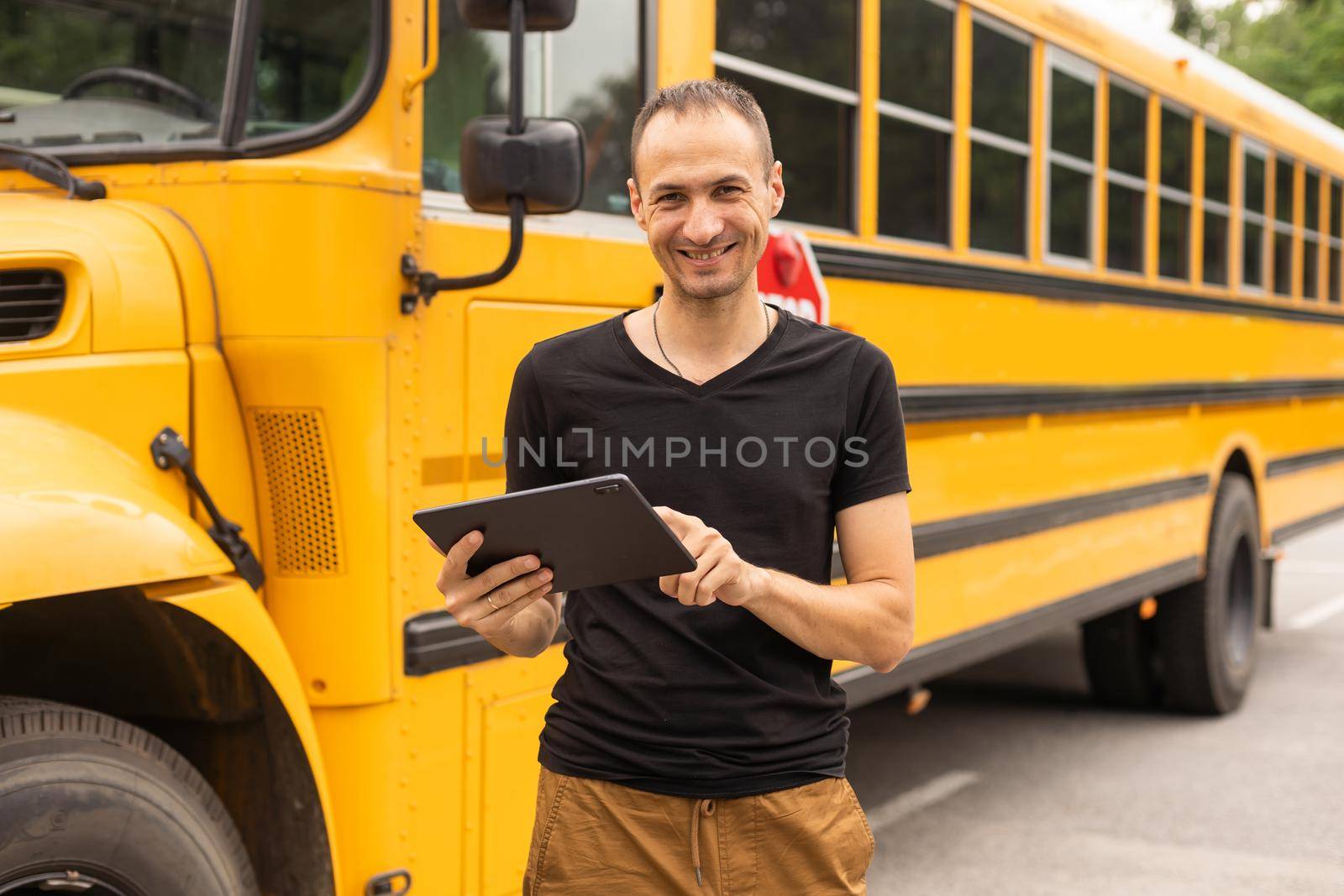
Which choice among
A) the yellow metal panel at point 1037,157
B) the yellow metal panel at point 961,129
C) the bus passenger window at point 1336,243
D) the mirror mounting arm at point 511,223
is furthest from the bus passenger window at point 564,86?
the bus passenger window at point 1336,243

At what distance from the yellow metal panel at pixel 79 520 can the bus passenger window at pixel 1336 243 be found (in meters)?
7.33

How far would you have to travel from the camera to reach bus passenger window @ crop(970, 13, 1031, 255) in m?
4.35

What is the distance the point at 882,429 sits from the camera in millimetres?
1737

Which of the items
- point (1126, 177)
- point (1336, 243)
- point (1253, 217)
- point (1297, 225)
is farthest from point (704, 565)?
point (1336, 243)

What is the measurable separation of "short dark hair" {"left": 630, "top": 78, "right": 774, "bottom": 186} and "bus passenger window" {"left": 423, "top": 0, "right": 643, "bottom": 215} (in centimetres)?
95

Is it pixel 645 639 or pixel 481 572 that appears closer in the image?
pixel 481 572

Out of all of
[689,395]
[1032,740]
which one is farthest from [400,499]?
[1032,740]

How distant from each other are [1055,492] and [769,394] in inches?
134

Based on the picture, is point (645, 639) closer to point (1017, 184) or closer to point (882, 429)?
point (882, 429)

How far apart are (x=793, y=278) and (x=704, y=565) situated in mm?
2037

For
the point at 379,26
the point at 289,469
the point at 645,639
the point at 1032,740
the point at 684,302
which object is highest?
the point at 379,26

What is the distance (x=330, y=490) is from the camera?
2398mm

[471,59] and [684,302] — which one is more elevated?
[471,59]

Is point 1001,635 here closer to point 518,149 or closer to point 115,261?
point 518,149
